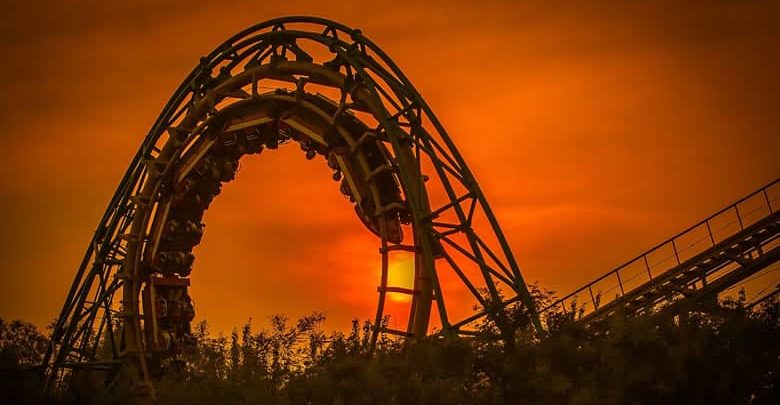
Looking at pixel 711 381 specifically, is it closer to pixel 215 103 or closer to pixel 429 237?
pixel 429 237

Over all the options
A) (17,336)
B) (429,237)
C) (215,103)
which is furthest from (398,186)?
(17,336)

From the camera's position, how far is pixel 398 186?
3362 centimetres

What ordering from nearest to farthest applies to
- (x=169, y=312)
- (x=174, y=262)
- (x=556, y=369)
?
(x=556, y=369) < (x=174, y=262) < (x=169, y=312)

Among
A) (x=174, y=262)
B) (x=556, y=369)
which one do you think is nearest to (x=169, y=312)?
(x=174, y=262)

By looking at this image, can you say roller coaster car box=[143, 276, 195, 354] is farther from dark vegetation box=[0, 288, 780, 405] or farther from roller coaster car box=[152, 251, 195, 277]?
dark vegetation box=[0, 288, 780, 405]

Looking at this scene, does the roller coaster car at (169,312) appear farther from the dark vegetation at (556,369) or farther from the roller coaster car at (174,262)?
the dark vegetation at (556,369)

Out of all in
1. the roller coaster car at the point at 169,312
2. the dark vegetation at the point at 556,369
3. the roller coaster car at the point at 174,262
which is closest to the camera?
the dark vegetation at the point at 556,369

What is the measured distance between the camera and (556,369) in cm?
2862

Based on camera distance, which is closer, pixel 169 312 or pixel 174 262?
pixel 174 262

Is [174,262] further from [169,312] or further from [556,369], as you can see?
[556,369]

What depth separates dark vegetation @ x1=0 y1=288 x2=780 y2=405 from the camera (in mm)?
27500

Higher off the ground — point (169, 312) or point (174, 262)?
point (174, 262)

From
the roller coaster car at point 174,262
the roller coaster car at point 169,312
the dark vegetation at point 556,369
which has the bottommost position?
the dark vegetation at point 556,369

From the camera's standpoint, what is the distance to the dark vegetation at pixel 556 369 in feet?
90.2
